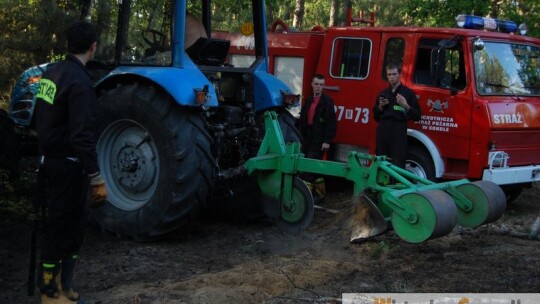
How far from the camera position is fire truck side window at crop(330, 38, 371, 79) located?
871 cm

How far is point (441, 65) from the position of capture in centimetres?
775

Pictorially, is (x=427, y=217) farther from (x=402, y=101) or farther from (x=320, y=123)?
(x=320, y=123)

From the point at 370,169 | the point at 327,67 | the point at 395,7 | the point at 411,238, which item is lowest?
the point at 411,238

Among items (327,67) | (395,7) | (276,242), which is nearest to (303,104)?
(327,67)

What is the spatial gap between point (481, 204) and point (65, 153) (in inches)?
131

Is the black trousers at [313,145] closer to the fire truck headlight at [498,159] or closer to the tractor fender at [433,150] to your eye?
the tractor fender at [433,150]

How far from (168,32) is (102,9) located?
886mm

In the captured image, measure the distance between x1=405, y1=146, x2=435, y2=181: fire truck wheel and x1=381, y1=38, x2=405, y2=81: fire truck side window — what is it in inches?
40.5

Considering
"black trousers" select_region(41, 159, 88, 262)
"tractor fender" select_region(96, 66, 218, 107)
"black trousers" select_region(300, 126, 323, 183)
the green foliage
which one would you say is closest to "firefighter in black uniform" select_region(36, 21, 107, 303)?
"black trousers" select_region(41, 159, 88, 262)

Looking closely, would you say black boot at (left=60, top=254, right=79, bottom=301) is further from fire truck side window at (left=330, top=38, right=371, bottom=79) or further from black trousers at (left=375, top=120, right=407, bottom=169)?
fire truck side window at (left=330, top=38, right=371, bottom=79)

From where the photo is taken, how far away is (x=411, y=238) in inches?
199

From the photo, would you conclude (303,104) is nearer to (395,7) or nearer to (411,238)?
(411,238)

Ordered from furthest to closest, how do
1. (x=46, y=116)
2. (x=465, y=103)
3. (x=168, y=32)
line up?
(x=465, y=103)
(x=168, y=32)
(x=46, y=116)

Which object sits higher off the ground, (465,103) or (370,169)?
(465,103)
